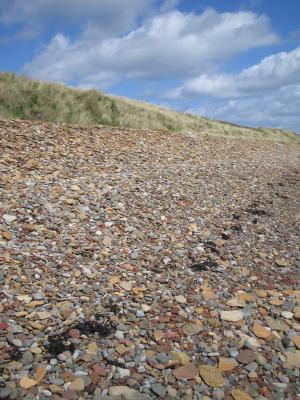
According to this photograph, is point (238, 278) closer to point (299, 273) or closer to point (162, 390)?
point (299, 273)

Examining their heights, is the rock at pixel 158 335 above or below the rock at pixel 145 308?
below

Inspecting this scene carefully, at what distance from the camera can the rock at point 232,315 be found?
6.54 m

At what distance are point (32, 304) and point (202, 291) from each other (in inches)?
121

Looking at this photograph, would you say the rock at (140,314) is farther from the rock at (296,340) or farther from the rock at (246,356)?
the rock at (296,340)

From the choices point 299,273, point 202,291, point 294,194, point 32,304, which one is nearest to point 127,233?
point 202,291

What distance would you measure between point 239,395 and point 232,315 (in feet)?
5.81

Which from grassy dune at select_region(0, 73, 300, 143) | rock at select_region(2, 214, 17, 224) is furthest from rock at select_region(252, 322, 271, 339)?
grassy dune at select_region(0, 73, 300, 143)

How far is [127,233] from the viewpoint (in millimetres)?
9086

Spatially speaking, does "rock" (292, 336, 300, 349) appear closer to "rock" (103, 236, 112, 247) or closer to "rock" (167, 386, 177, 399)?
"rock" (167, 386, 177, 399)

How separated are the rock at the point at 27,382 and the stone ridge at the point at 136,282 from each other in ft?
0.05

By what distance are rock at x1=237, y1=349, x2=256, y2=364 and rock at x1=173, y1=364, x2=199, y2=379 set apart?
28.2 inches

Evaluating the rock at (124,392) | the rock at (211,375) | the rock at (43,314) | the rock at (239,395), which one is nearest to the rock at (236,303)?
the rock at (211,375)

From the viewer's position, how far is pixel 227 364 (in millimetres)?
5484

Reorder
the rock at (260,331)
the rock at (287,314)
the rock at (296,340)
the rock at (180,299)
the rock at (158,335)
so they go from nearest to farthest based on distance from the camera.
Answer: the rock at (158,335), the rock at (296,340), the rock at (260,331), the rock at (287,314), the rock at (180,299)
